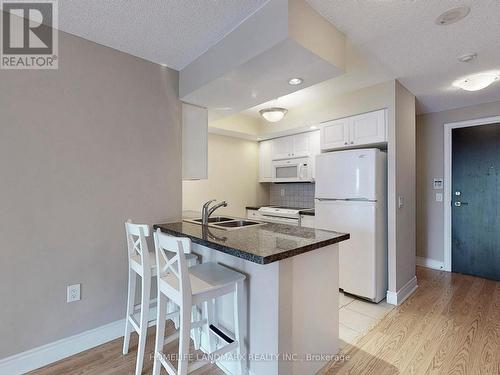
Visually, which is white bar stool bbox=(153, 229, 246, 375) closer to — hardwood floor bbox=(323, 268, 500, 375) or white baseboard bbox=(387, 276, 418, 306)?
hardwood floor bbox=(323, 268, 500, 375)

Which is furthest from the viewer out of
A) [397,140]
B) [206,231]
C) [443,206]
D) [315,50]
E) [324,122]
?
[443,206]

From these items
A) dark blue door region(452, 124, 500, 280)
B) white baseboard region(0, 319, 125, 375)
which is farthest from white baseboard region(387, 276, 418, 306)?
white baseboard region(0, 319, 125, 375)

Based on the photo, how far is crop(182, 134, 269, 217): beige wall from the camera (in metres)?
3.93

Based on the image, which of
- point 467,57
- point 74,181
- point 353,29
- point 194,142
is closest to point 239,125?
point 194,142

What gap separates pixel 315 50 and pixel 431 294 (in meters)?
3.00

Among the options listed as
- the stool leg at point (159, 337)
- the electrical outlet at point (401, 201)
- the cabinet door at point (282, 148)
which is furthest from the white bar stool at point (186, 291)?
the cabinet door at point (282, 148)

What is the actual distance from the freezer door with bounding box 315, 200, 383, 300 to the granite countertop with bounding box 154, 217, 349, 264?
1.06 m

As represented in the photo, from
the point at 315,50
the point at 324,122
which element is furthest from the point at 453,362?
the point at 324,122

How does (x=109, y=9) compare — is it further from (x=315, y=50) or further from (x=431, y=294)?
(x=431, y=294)

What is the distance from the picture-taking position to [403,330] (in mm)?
2215

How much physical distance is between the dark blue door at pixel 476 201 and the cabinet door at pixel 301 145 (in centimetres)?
208

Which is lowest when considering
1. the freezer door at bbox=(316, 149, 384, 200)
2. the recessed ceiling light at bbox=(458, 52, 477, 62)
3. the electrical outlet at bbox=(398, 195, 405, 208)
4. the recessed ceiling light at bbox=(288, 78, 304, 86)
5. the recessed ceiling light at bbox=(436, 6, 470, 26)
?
the electrical outlet at bbox=(398, 195, 405, 208)

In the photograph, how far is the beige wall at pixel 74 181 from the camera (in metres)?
1.72

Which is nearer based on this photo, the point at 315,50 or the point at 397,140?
the point at 315,50
